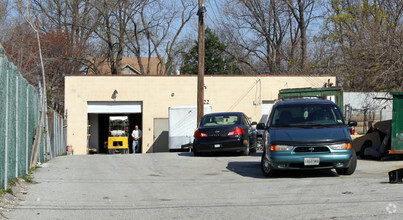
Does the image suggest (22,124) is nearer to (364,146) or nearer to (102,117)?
(364,146)

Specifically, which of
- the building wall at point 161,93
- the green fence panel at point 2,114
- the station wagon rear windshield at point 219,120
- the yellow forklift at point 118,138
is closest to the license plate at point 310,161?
the green fence panel at point 2,114

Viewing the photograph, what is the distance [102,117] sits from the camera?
37938 millimetres

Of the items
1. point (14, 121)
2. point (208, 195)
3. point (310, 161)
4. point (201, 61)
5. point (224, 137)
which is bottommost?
point (208, 195)

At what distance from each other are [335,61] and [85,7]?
826 inches

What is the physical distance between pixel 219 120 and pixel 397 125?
643cm

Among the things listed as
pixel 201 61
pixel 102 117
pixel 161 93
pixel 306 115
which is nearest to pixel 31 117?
pixel 306 115

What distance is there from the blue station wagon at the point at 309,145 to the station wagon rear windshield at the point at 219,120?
687 centimetres

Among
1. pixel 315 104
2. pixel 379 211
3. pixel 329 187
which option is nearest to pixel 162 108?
pixel 315 104

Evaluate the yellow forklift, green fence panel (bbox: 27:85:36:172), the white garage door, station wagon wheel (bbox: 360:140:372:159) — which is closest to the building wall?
the white garage door

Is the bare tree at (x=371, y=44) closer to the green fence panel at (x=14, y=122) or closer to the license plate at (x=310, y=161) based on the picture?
the license plate at (x=310, y=161)

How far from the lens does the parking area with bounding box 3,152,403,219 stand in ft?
24.9

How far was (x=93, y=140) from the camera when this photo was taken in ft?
117

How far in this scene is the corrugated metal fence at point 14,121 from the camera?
8.77 metres

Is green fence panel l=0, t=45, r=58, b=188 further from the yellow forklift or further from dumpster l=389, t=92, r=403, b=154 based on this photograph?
the yellow forklift
